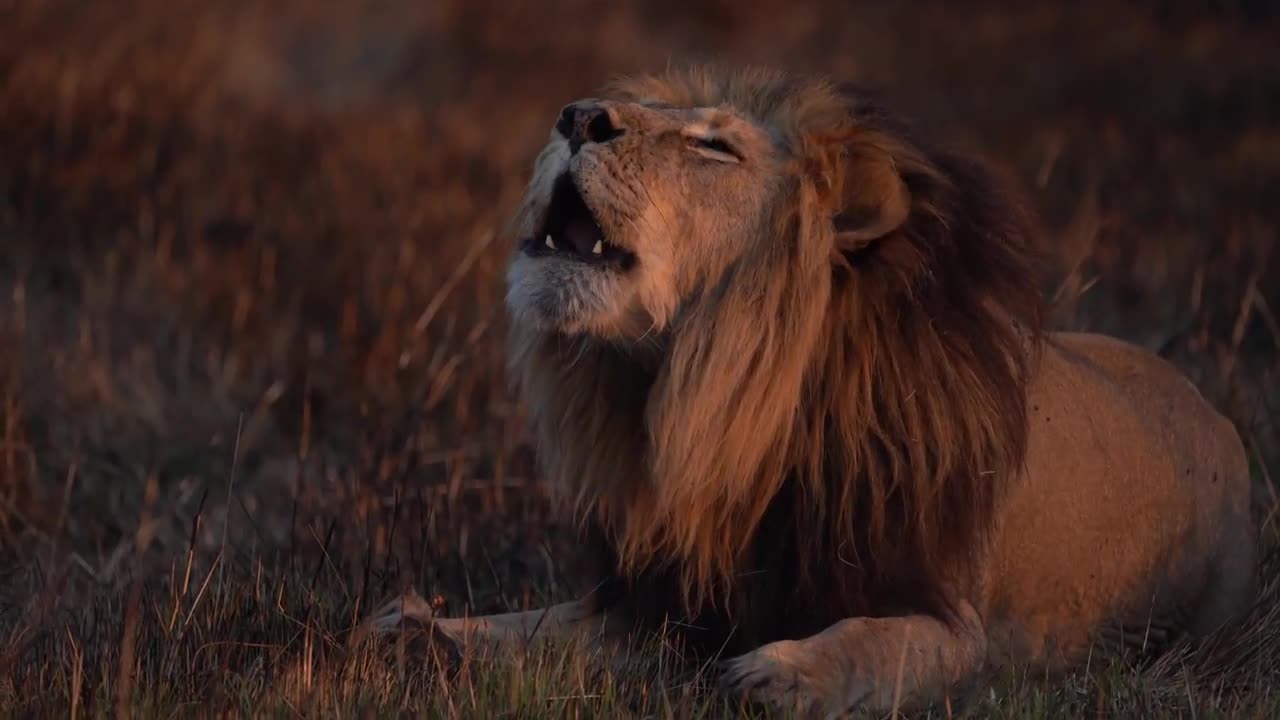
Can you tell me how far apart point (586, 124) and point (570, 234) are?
23cm

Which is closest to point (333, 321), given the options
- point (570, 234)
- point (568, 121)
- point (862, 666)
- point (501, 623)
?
point (501, 623)

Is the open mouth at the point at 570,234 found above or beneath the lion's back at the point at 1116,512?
above

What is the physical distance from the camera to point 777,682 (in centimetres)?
350

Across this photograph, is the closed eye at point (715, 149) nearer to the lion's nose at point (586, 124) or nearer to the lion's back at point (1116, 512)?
the lion's nose at point (586, 124)

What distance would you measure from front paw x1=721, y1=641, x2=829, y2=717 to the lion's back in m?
0.72

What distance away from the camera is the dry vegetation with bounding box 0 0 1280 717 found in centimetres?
379

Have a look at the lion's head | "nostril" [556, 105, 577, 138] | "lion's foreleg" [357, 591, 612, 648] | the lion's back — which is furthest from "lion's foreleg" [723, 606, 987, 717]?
"nostril" [556, 105, 577, 138]

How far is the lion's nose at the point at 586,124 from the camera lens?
3.88 meters

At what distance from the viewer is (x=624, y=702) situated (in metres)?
A: 3.57

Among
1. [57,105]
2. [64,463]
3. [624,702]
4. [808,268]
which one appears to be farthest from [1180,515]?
[57,105]

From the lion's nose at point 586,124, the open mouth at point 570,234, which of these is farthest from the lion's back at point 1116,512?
the lion's nose at point 586,124

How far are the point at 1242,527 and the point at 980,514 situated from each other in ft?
3.60

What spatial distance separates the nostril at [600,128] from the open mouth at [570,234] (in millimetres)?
87

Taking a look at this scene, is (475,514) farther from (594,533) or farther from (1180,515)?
(1180,515)
